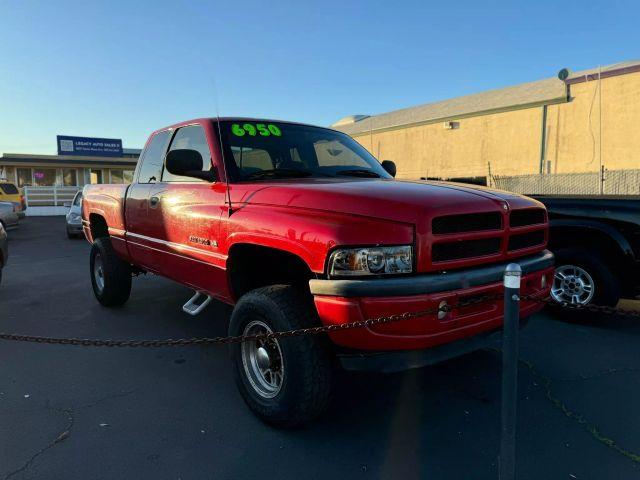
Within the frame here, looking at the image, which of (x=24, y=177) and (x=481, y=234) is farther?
(x=24, y=177)

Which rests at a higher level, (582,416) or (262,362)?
(262,362)

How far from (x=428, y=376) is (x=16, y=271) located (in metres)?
7.92

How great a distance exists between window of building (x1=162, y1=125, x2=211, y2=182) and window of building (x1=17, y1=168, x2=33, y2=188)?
33159 millimetres

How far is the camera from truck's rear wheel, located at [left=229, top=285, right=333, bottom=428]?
2.59m

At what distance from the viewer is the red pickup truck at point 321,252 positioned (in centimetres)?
237

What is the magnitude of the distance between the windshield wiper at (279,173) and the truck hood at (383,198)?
11.9 inches

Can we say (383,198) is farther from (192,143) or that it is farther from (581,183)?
(581,183)

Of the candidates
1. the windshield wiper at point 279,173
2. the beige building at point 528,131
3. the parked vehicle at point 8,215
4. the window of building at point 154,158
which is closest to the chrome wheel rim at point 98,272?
the window of building at point 154,158

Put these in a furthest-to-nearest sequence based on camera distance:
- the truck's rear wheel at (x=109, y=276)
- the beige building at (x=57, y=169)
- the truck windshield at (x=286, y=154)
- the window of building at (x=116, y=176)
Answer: the window of building at (x=116, y=176) < the beige building at (x=57, y=169) < the truck's rear wheel at (x=109, y=276) < the truck windshield at (x=286, y=154)

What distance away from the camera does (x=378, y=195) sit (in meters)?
2.53

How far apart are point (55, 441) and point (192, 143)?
7.93 feet

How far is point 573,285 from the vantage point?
15.8ft

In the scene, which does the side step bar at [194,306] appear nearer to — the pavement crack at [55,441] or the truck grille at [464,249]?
the pavement crack at [55,441]

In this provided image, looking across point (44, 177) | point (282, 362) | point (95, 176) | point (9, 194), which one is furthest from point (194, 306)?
point (44, 177)
